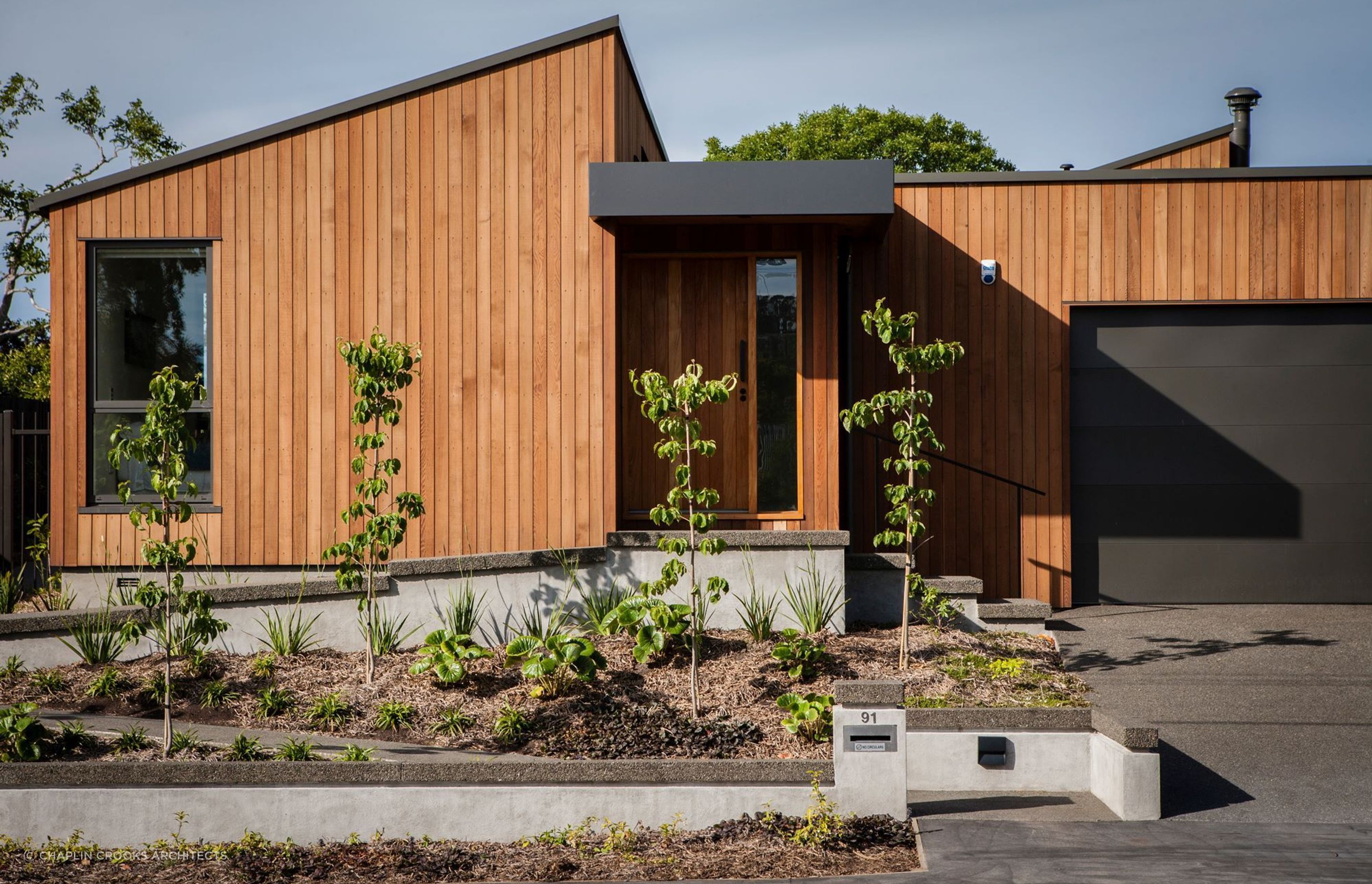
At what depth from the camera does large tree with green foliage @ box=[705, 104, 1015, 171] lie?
87.2 feet

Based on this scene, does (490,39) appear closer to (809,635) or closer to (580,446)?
(580,446)

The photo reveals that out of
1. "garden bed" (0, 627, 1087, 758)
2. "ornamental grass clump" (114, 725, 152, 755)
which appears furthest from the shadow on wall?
"ornamental grass clump" (114, 725, 152, 755)

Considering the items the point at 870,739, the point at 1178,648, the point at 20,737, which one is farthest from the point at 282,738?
the point at 1178,648

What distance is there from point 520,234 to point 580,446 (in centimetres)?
171

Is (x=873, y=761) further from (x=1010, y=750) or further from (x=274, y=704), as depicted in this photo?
(x=274, y=704)

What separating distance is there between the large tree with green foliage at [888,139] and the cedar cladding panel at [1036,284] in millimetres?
17930

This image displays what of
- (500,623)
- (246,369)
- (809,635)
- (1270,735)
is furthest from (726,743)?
(246,369)

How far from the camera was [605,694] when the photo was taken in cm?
603

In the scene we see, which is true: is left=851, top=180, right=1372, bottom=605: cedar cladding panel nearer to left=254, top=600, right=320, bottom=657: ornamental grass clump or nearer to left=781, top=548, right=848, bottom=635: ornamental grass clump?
left=781, top=548, right=848, bottom=635: ornamental grass clump

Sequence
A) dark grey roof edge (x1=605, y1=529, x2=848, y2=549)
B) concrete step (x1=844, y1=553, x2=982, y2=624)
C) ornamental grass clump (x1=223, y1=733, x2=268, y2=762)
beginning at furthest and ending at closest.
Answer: concrete step (x1=844, y1=553, x2=982, y2=624) < dark grey roof edge (x1=605, y1=529, x2=848, y2=549) < ornamental grass clump (x1=223, y1=733, x2=268, y2=762)

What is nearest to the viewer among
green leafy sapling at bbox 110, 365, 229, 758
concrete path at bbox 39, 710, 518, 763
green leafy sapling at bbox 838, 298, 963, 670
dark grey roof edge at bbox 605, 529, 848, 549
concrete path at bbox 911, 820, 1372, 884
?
concrete path at bbox 911, 820, 1372, 884

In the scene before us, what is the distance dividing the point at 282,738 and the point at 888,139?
24.7 m

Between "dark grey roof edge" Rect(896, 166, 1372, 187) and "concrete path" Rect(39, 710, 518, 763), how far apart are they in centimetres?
633

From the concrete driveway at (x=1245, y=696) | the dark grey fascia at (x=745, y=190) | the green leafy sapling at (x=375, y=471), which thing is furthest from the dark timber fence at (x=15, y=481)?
the concrete driveway at (x=1245, y=696)
